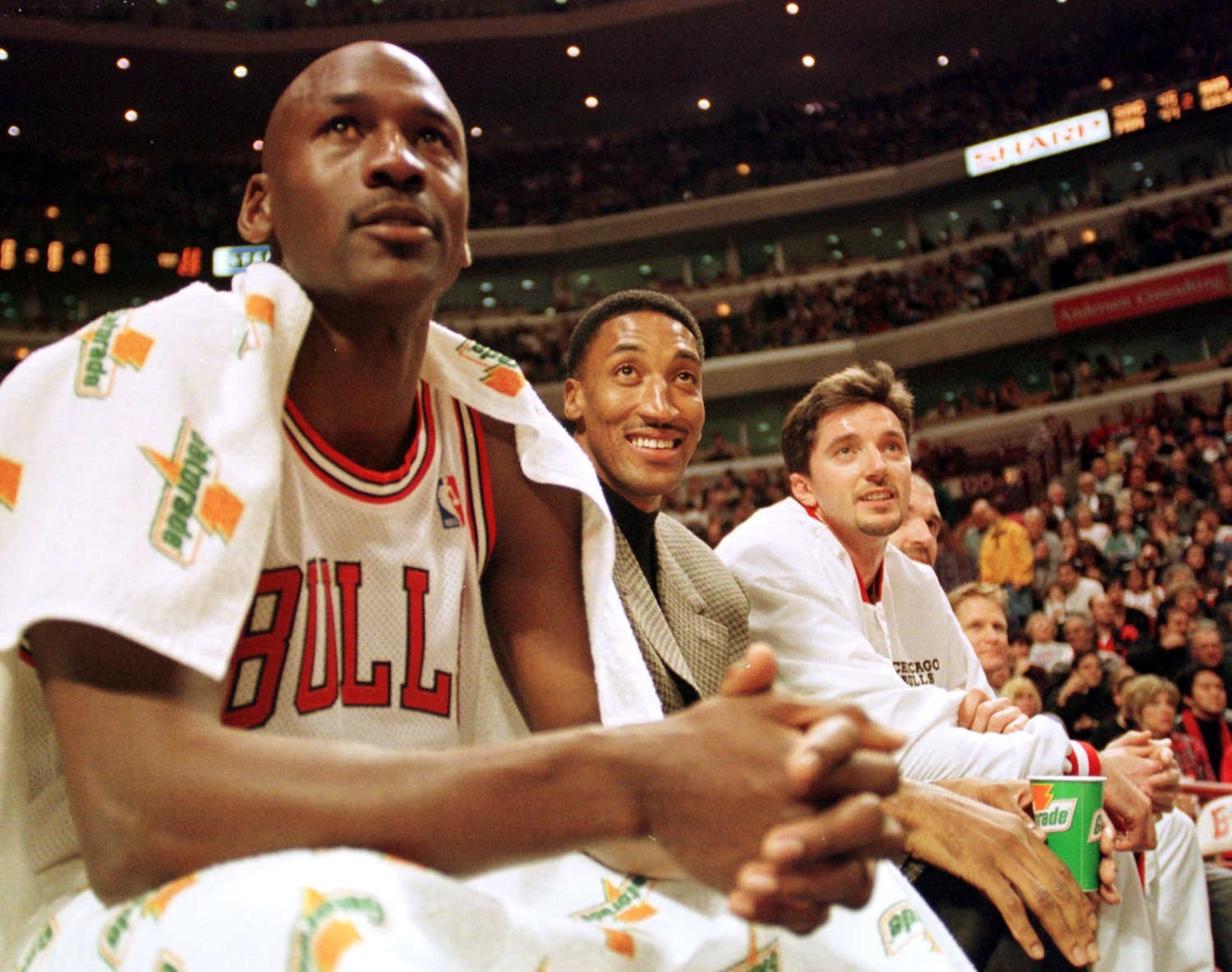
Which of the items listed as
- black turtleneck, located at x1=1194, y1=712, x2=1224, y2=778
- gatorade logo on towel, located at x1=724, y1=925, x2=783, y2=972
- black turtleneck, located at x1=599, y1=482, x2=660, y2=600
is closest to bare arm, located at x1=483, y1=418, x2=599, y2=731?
gatorade logo on towel, located at x1=724, y1=925, x2=783, y2=972

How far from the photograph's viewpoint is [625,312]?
231 cm

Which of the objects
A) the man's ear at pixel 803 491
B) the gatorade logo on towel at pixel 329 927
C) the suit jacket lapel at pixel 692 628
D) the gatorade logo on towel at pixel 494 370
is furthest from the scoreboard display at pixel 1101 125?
the gatorade logo on towel at pixel 329 927

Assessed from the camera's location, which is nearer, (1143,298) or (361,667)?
(361,667)

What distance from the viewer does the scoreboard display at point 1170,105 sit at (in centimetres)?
1661

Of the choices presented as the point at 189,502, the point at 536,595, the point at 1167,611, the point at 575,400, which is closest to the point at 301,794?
the point at 189,502

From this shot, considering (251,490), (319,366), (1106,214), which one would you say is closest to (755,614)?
(319,366)

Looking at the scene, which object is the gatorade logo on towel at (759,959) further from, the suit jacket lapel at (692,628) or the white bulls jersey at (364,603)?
the suit jacket lapel at (692,628)

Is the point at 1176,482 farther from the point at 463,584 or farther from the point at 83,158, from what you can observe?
the point at 83,158

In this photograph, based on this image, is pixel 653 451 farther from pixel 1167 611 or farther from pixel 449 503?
pixel 1167 611

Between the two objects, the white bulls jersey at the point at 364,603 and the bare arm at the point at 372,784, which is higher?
the white bulls jersey at the point at 364,603

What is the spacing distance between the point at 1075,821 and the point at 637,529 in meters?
0.93

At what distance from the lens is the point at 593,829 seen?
86 cm

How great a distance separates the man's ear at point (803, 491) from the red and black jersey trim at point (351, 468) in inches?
62.8

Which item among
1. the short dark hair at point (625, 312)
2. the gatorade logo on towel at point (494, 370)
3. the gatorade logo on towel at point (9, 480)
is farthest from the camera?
the short dark hair at point (625, 312)
